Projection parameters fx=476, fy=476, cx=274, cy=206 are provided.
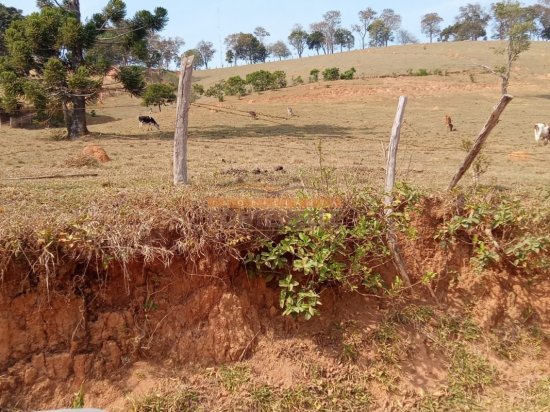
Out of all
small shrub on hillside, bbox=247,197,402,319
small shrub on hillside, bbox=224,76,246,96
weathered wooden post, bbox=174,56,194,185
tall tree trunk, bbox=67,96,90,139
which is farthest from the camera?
small shrub on hillside, bbox=224,76,246,96

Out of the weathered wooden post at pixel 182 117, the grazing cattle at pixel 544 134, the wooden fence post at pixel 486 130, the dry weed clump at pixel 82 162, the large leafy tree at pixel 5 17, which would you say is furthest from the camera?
the large leafy tree at pixel 5 17

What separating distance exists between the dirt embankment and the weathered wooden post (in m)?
1.76

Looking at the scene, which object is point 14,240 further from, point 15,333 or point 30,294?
point 15,333

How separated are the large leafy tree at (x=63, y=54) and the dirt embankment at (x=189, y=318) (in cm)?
1092

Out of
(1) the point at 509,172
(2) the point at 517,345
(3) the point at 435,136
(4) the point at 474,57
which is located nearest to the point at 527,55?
(4) the point at 474,57

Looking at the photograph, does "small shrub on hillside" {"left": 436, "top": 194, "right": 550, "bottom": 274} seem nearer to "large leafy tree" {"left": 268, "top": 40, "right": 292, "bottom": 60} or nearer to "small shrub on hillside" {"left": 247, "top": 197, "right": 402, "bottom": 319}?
"small shrub on hillside" {"left": 247, "top": 197, "right": 402, "bottom": 319}

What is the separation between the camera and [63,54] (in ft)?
48.2

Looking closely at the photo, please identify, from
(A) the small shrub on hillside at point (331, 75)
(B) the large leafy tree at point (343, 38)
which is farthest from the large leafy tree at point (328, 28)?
(A) the small shrub on hillside at point (331, 75)

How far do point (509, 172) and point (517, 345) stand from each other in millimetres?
5525

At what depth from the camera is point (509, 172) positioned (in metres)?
9.02

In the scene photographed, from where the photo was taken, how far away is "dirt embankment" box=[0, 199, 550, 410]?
143 inches

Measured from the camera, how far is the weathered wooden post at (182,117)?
5340 millimetres

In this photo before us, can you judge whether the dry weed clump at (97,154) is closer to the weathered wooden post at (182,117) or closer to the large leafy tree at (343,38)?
the weathered wooden post at (182,117)

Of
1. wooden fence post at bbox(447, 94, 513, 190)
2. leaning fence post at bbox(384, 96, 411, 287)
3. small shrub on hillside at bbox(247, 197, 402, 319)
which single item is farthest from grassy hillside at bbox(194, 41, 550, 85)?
small shrub on hillside at bbox(247, 197, 402, 319)
